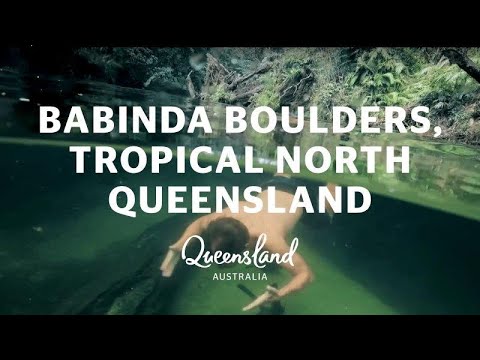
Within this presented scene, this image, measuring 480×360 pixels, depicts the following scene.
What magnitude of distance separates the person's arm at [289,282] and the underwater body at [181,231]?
3.2 inches

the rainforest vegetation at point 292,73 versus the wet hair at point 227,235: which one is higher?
the rainforest vegetation at point 292,73

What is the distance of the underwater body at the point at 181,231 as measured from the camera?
3.10 m

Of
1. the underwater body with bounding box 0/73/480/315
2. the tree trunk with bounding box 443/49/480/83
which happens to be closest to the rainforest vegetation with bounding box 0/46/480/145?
the tree trunk with bounding box 443/49/480/83

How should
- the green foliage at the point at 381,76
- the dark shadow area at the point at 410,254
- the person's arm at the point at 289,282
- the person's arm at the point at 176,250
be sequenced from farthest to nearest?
1. the green foliage at the point at 381,76
2. the dark shadow area at the point at 410,254
3. the person's arm at the point at 176,250
4. the person's arm at the point at 289,282

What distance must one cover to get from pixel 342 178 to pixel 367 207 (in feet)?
3.97

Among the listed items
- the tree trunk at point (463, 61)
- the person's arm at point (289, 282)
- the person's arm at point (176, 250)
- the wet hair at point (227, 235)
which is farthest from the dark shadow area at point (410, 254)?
the tree trunk at point (463, 61)

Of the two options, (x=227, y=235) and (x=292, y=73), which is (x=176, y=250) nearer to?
(x=227, y=235)

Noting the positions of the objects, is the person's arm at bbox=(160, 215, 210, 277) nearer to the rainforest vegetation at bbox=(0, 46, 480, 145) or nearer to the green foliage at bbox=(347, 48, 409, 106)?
the rainforest vegetation at bbox=(0, 46, 480, 145)

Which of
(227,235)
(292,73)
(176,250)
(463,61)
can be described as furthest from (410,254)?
(176,250)

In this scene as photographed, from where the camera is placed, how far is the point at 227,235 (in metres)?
3.10

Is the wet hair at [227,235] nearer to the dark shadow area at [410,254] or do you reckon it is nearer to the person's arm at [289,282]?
the person's arm at [289,282]

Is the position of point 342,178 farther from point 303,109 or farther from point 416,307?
point 416,307

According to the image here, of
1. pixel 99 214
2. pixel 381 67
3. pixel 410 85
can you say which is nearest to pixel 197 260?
pixel 99 214

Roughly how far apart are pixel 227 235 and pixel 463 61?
380 cm
